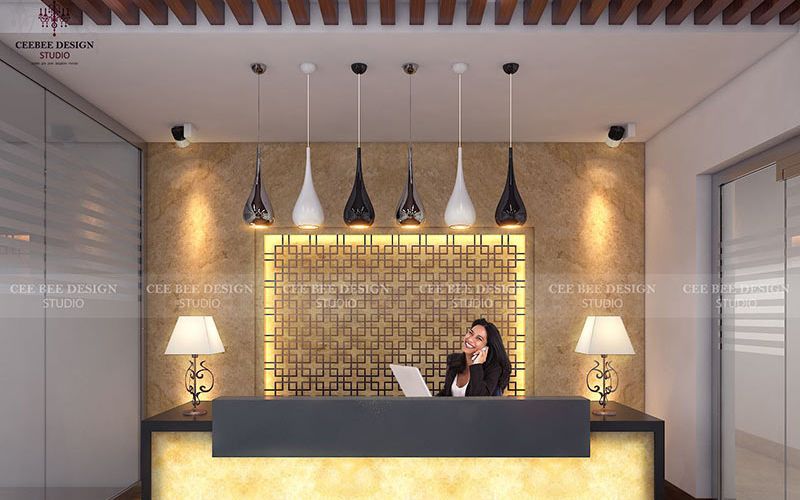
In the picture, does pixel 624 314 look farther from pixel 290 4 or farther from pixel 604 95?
pixel 290 4

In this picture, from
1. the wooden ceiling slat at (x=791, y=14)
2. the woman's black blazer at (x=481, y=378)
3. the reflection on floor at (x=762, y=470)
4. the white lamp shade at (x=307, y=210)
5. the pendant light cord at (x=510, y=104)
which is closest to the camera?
the wooden ceiling slat at (x=791, y=14)

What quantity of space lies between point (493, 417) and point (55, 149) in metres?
3.00

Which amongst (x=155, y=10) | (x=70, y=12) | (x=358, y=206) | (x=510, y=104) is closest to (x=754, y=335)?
(x=510, y=104)

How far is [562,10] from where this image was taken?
10.9 feet

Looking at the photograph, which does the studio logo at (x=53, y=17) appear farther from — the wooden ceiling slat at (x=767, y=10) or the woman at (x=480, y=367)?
the wooden ceiling slat at (x=767, y=10)

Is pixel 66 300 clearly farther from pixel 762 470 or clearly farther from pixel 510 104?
pixel 762 470

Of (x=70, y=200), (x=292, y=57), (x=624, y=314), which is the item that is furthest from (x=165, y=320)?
(x=624, y=314)

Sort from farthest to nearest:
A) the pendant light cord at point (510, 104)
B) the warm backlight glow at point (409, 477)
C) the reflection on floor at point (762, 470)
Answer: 1. the pendant light cord at point (510, 104)
2. the reflection on floor at point (762, 470)
3. the warm backlight glow at point (409, 477)

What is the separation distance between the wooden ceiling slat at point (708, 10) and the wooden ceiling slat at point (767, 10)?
199 mm

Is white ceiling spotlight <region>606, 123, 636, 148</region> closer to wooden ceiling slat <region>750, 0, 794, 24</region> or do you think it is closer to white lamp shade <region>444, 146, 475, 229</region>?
wooden ceiling slat <region>750, 0, 794, 24</region>

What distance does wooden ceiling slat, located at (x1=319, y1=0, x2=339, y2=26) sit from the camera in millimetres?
3223

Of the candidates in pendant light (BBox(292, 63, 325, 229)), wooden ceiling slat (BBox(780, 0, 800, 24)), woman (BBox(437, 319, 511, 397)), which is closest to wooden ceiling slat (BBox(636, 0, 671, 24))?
wooden ceiling slat (BBox(780, 0, 800, 24))

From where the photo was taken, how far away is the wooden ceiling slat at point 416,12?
3.25 m

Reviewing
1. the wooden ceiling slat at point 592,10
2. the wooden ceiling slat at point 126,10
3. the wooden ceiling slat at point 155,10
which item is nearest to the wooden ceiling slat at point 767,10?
the wooden ceiling slat at point 592,10
